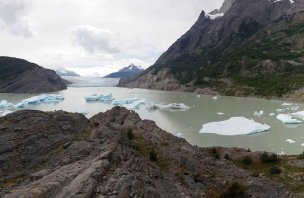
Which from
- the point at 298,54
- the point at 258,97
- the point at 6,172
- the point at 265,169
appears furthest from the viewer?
the point at 298,54

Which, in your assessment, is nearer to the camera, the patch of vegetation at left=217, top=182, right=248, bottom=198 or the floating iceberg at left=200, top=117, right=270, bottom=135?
the patch of vegetation at left=217, top=182, right=248, bottom=198

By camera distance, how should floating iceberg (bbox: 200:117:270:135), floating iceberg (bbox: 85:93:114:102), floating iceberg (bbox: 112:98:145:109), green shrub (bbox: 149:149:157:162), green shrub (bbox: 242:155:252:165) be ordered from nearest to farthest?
1. green shrub (bbox: 149:149:157:162)
2. green shrub (bbox: 242:155:252:165)
3. floating iceberg (bbox: 200:117:270:135)
4. floating iceberg (bbox: 112:98:145:109)
5. floating iceberg (bbox: 85:93:114:102)

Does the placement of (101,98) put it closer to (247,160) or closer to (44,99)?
(44,99)

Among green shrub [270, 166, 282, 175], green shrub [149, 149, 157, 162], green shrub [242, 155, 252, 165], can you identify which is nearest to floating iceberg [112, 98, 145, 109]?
green shrub [242, 155, 252, 165]

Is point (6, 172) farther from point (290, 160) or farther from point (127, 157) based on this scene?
point (290, 160)

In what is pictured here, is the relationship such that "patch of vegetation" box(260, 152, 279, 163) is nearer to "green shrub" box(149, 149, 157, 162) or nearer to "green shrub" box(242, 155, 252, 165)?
"green shrub" box(242, 155, 252, 165)

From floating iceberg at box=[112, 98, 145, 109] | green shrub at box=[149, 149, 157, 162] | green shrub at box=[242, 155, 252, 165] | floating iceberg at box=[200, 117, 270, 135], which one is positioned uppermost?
green shrub at box=[149, 149, 157, 162]

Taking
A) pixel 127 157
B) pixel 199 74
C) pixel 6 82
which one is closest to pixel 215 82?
pixel 199 74

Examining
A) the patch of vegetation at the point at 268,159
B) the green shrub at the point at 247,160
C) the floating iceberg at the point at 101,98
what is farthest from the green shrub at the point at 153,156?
the floating iceberg at the point at 101,98
